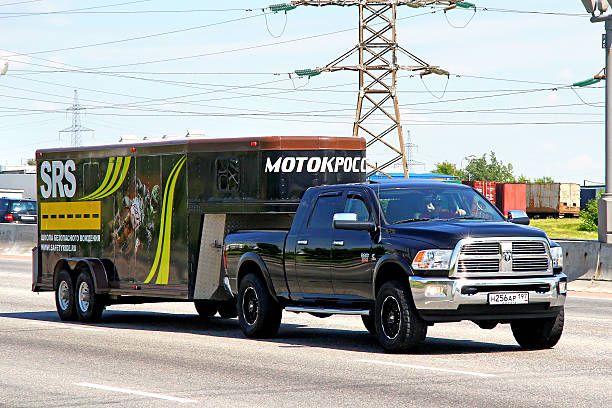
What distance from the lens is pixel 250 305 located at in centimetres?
1498

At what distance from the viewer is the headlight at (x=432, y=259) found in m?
11.9

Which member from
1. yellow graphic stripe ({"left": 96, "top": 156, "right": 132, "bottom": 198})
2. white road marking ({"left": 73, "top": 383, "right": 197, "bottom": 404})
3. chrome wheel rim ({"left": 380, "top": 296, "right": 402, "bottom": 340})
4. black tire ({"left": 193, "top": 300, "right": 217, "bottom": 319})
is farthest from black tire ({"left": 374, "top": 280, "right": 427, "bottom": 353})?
yellow graphic stripe ({"left": 96, "top": 156, "right": 132, "bottom": 198})

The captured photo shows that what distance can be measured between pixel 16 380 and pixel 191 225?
5756 mm

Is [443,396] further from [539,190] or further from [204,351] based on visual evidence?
[539,190]

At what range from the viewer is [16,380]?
10695 mm

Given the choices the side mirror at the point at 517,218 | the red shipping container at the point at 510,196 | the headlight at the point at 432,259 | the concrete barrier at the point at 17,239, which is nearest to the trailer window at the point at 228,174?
the side mirror at the point at 517,218

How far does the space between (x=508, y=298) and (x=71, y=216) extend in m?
9.36

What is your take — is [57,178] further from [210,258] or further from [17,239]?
[17,239]

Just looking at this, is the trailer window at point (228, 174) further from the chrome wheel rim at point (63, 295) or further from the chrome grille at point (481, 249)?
the chrome grille at point (481, 249)

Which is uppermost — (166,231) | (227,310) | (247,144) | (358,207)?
(247,144)

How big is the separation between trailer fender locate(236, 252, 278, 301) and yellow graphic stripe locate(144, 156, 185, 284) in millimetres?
1698

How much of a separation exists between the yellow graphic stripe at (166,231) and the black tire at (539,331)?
5.83 meters

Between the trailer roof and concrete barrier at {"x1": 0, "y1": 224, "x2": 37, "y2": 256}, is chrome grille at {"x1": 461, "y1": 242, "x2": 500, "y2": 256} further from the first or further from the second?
concrete barrier at {"x1": 0, "y1": 224, "x2": 37, "y2": 256}

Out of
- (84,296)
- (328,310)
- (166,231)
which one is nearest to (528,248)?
(328,310)
